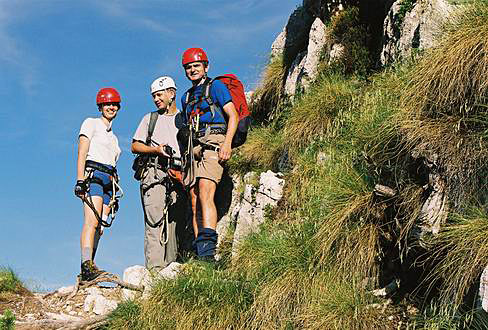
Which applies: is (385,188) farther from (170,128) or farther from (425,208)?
(170,128)

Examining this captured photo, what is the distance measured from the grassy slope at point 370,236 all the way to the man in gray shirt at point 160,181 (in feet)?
6.65

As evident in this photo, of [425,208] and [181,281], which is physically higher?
[425,208]

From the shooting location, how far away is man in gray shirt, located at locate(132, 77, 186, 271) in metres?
10.1

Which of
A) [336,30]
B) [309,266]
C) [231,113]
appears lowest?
[309,266]

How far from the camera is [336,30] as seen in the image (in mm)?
11602

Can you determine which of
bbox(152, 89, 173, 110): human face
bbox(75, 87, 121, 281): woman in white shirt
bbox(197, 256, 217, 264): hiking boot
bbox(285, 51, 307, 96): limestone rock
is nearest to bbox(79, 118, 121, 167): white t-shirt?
bbox(75, 87, 121, 281): woman in white shirt

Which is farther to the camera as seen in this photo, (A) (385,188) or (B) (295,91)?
(B) (295,91)

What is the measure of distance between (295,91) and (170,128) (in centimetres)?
244

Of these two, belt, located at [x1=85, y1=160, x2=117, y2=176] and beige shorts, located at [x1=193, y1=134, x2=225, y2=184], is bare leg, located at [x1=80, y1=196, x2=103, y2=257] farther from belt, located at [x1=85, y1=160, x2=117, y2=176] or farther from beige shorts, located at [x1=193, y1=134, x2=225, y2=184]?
beige shorts, located at [x1=193, y1=134, x2=225, y2=184]

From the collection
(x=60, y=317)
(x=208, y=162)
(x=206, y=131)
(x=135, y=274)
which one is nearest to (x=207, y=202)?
(x=208, y=162)

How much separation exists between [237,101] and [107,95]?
2.26 metres

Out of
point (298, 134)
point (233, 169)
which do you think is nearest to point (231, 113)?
point (298, 134)

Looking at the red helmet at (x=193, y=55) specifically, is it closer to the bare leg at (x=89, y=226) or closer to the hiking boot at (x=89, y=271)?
the bare leg at (x=89, y=226)

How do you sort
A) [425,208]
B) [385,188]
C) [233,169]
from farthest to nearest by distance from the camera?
[233,169] → [385,188] → [425,208]
